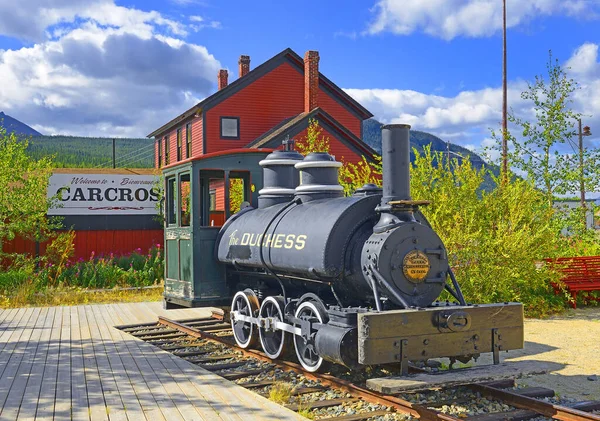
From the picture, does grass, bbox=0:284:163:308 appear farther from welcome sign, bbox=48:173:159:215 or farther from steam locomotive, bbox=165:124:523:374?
steam locomotive, bbox=165:124:523:374

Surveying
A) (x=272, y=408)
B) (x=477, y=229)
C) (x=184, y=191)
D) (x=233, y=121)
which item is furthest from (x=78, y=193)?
(x=272, y=408)

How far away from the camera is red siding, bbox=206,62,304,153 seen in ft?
85.8

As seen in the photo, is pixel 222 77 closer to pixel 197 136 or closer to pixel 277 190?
pixel 197 136

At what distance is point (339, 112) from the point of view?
28906 mm

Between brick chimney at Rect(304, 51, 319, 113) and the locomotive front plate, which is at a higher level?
brick chimney at Rect(304, 51, 319, 113)

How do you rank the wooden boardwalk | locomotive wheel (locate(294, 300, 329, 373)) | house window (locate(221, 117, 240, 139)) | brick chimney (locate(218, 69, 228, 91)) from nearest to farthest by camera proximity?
the wooden boardwalk, locomotive wheel (locate(294, 300, 329, 373)), house window (locate(221, 117, 240, 139)), brick chimney (locate(218, 69, 228, 91))

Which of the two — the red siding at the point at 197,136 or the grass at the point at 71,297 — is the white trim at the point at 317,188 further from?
the red siding at the point at 197,136

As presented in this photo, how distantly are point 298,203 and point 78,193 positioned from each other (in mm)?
13674

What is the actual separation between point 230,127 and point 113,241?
827cm

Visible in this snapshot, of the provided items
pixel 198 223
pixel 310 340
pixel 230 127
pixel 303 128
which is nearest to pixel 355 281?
pixel 310 340

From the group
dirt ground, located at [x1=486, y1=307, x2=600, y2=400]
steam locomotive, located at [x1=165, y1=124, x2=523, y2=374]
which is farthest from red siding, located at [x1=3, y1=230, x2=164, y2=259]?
dirt ground, located at [x1=486, y1=307, x2=600, y2=400]

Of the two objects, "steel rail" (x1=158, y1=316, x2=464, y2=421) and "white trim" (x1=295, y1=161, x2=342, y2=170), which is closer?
"steel rail" (x1=158, y1=316, x2=464, y2=421)

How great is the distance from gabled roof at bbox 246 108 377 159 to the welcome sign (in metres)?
4.93

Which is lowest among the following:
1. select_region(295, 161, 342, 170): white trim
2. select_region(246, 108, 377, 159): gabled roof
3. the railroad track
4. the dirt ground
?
the dirt ground
